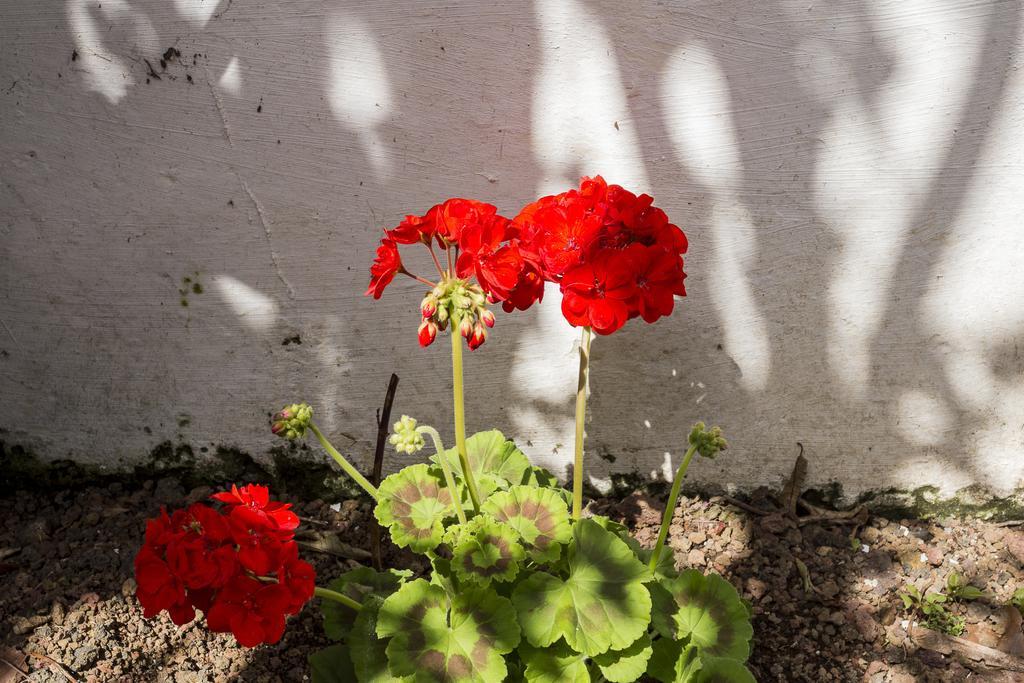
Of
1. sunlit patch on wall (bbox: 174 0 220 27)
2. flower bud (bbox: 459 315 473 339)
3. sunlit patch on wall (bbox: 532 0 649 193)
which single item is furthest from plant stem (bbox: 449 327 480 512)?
sunlit patch on wall (bbox: 174 0 220 27)

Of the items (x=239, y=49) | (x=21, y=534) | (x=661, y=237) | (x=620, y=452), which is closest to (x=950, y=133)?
(x=661, y=237)

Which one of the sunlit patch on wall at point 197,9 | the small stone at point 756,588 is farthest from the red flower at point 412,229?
the small stone at point 756,588

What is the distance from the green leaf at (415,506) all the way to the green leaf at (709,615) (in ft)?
1.79

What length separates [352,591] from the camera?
2053 millimetres

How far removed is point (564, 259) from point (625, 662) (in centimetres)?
87

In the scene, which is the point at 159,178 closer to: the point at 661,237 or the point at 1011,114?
the point at 661,237

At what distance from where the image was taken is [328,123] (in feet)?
7.16

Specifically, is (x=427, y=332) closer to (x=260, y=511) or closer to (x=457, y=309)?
(x=457, y=309)

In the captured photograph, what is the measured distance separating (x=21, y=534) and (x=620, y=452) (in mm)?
1916

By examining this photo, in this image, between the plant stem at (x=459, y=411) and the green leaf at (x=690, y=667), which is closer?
the plant stem at (x=459, y=411)

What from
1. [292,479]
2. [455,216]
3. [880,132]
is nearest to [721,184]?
[880,132]

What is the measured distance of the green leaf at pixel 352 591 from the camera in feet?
6.65

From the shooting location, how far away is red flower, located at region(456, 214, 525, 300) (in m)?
1.51

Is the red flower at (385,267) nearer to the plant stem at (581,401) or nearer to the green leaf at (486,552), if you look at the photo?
the plant stem at (581,401)
